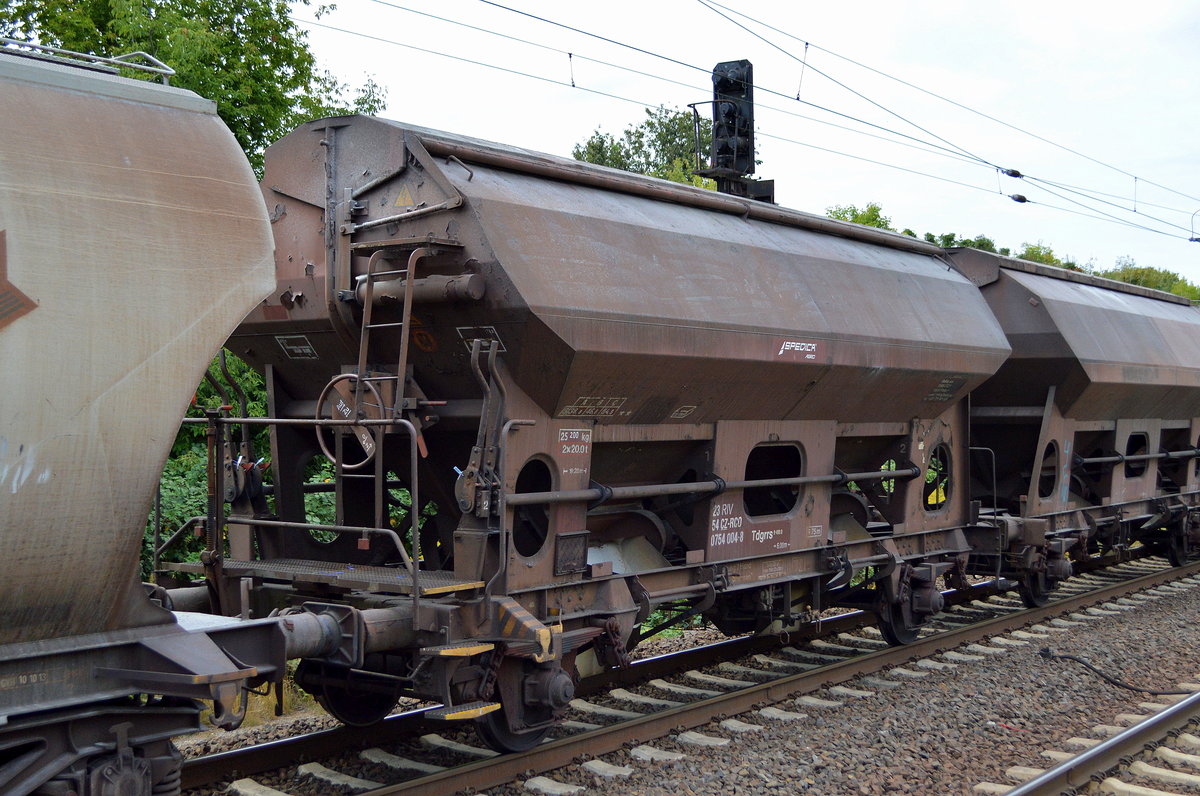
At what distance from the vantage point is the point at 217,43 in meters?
14.0

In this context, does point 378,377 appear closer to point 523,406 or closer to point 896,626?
point 523,406

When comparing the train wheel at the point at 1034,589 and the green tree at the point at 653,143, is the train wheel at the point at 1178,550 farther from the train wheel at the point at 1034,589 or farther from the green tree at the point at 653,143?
the green tree at the point at 653,143

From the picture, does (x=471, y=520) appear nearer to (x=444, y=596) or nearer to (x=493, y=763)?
(x=444, y=596)

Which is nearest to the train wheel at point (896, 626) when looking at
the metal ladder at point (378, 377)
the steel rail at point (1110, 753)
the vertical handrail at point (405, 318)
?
the steel rail at point (1110, 753)

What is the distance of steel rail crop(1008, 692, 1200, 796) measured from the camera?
6457 millimetres

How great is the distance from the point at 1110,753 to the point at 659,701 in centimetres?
322

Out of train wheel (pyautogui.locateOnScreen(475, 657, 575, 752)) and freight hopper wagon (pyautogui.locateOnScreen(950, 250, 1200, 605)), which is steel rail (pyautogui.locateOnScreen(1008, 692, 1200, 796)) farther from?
freight hopper wagon (pyautogui.locateOnScreen(950, 250, 1200, 605))

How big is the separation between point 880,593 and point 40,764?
782cm

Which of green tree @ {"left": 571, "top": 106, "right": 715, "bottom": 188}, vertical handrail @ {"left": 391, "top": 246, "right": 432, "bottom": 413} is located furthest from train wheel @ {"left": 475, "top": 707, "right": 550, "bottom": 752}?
green tree @ {"left": 571, "top": 106, "right": 715, "bottom": 188}

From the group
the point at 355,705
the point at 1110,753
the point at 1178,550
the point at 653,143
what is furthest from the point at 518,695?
the point at 653,143

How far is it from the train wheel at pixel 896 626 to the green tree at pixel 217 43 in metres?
9.72

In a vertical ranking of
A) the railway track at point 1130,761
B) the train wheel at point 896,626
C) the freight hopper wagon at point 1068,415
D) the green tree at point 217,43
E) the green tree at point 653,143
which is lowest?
the railway track at point 1130,761

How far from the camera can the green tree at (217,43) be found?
13.5 m

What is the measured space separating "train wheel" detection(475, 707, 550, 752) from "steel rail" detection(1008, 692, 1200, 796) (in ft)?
9.54
